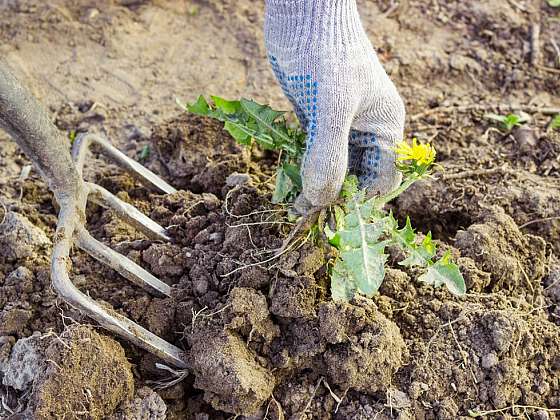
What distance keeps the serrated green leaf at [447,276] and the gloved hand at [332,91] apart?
15.1 inches

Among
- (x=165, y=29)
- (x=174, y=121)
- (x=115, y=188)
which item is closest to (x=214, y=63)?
(x=165, y=29)

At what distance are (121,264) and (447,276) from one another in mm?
1115

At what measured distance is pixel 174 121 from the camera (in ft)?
10.4

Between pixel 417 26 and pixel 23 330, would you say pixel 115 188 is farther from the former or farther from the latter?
pixel 417 26

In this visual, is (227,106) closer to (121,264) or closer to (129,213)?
(129,213)

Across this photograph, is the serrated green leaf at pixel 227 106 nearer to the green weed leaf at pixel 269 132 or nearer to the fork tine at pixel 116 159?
the green weed leaf at pixel 269 132

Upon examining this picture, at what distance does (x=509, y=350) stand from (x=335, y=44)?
3.99 feet

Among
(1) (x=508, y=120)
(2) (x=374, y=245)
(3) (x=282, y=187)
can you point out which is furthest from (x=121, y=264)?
(1) (x=508, y=120)

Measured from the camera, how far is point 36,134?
6.90ft

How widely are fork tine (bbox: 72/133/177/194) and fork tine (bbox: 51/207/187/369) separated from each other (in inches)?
13.1

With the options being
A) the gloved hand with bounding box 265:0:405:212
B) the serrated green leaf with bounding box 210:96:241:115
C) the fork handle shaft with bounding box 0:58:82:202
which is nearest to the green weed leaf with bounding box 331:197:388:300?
the gloved hand with bounding box 265:0:405:212

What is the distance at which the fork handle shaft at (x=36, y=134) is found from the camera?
1986mm

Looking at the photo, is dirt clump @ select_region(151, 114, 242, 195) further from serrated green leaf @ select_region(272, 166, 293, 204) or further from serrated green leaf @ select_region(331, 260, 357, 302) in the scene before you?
serrated green leaf @ select_region(331, 260, 357, 302)

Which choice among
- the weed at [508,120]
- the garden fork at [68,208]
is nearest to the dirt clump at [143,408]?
the garden fork at [68,208]
